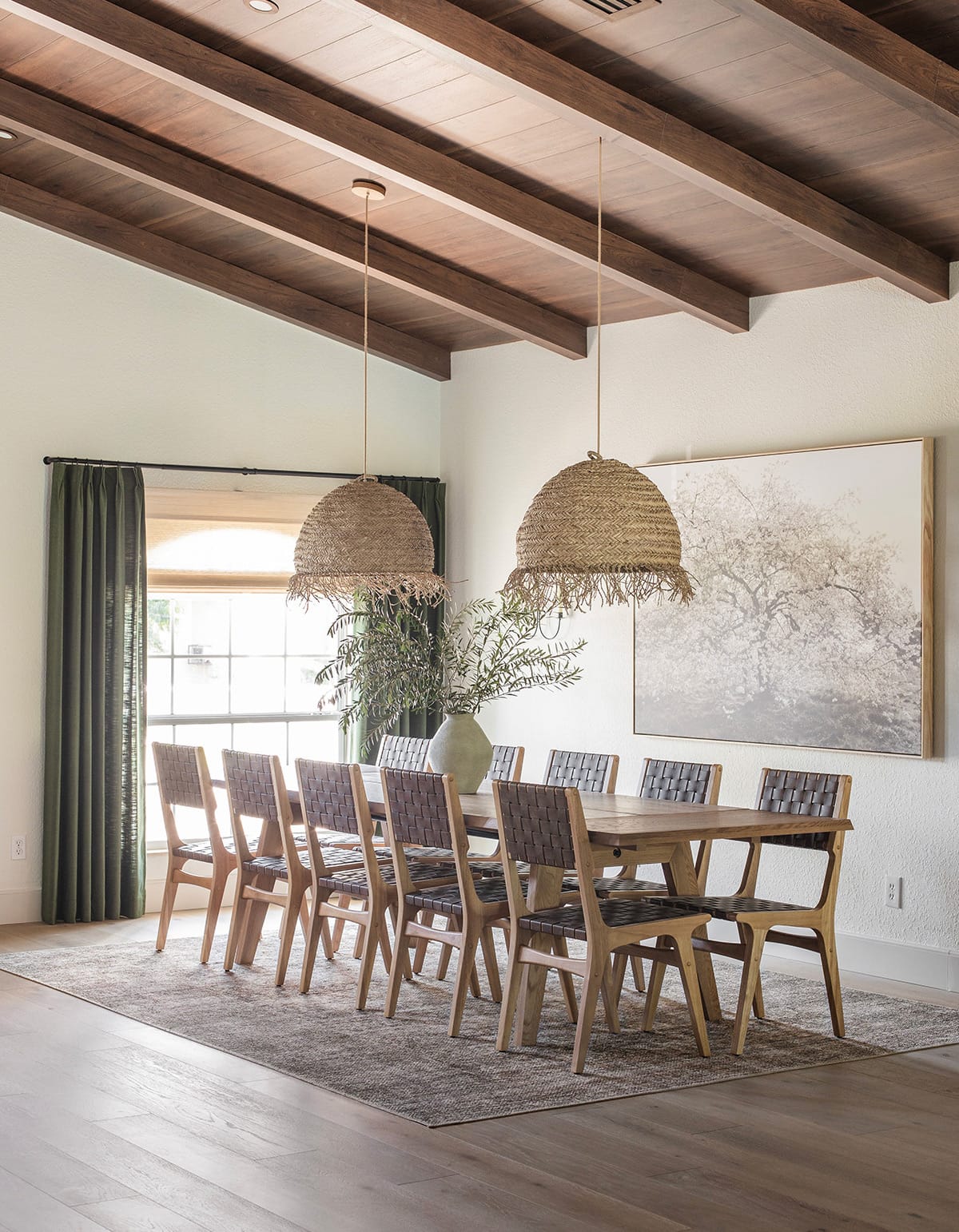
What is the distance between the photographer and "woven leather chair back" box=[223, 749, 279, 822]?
6.08 metres

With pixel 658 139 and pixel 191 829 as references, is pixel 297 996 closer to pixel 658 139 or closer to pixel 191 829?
pixel 191 829

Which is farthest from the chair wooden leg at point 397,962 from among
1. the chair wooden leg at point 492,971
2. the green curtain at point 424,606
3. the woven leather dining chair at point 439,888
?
the green curtain at point 424,606

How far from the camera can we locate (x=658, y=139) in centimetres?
513

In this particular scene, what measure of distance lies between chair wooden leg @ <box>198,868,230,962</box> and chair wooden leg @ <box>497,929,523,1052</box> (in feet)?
5.98

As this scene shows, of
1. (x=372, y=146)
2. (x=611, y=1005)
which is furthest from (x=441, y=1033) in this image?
(x=372, y=146)

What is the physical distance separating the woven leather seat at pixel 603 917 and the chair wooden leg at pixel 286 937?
1.28m

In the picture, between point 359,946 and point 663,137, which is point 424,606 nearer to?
point 359,946

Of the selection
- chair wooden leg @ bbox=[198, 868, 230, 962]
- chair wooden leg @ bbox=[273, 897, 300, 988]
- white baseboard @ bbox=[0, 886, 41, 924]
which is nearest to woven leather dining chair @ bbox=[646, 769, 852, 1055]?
chair wooden leg @ bbox=[273, 897, 300, 988]

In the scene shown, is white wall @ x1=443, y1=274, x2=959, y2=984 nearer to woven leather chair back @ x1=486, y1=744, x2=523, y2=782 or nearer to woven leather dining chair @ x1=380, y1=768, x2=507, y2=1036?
woven leather chair back @ x1=486, y1=744, x2=523, y2=782

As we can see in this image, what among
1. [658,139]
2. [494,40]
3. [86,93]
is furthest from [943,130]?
[86,93]

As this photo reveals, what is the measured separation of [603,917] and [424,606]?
12.9 ft

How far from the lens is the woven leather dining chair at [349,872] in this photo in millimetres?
5543

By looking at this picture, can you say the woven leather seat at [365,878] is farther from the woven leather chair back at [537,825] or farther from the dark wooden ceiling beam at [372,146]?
the dark wooden ceiling beam at [372,146]

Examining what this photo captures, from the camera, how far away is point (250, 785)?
6188 mm
